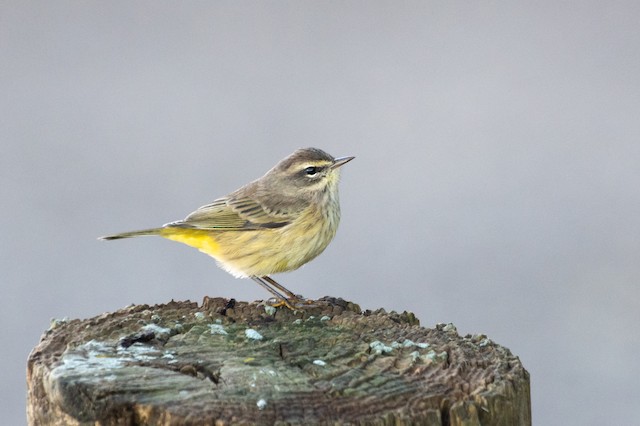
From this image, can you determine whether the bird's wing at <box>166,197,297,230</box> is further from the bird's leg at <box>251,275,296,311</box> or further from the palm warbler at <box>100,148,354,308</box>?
the bird's leg at <box>251,275,296,311</box>

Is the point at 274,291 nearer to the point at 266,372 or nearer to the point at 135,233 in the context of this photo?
the point at 135,233

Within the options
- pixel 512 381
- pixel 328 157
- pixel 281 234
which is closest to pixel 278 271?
pixel 281 234

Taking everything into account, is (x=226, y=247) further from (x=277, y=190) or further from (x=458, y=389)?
(x=458, y=389)

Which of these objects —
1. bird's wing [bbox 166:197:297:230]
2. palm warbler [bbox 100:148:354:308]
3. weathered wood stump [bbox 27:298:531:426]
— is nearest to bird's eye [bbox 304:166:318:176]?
palm warbler [bbox 100:148:354:308]

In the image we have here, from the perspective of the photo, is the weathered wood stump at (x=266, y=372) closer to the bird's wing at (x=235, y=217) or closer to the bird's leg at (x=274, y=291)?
the bird's leg at (x=274, y=291)

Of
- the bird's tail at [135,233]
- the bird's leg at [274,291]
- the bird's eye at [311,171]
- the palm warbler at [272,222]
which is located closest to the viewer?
the bird's leg at [274,291]

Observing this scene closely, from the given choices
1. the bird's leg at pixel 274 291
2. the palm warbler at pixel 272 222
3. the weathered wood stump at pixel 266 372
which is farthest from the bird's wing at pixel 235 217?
the weathered wood stump at pixel 266 372
